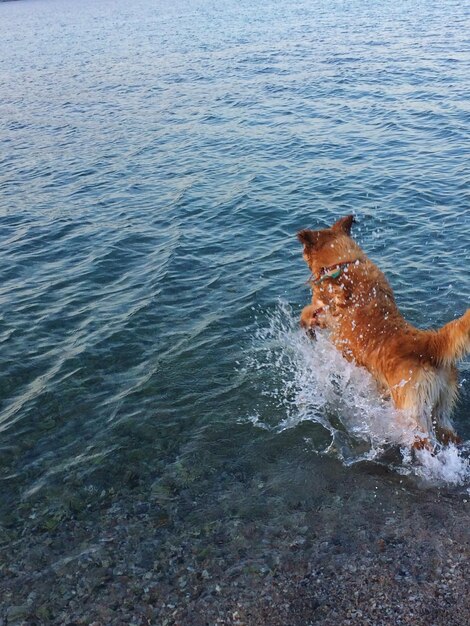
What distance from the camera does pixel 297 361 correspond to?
7664 mm

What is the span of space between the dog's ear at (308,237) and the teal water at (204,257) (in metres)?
1.39

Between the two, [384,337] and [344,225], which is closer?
[384,337]

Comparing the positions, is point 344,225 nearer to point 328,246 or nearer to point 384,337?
point 328,246

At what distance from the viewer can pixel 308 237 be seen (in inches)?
280

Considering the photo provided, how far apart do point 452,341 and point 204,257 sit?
6.23 metres

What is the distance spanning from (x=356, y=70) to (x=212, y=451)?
20523 mm

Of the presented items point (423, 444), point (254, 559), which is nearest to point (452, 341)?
point (423, 444)

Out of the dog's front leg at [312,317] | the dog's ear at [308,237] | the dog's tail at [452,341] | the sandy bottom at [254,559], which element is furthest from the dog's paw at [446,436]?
the dog's ear at [308,237]

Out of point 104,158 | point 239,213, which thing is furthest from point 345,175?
point 104,158

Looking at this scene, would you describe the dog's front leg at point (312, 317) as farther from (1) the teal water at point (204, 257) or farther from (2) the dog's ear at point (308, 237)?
(2) the dog's ear at point (308, 237)

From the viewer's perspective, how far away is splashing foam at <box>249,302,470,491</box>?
5707 millimetres

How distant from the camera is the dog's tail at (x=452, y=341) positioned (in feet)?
15.9

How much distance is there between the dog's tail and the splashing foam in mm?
902

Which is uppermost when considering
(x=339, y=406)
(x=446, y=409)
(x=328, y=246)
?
(x=328, y=246)
